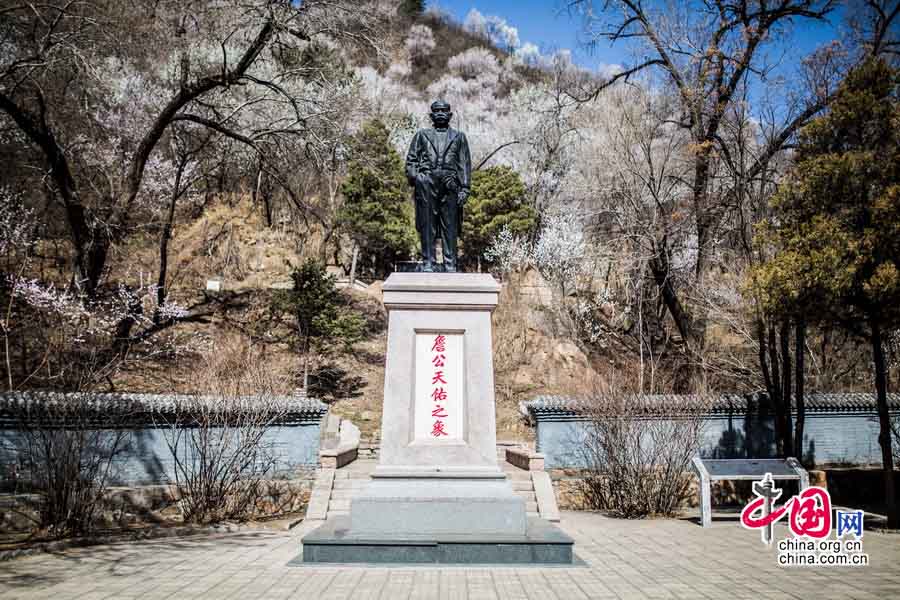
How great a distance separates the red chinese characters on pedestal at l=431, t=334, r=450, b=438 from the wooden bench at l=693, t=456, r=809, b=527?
4.25m

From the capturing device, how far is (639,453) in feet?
34.2

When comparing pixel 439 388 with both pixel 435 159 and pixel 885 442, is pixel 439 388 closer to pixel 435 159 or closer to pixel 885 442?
pixel 435 159

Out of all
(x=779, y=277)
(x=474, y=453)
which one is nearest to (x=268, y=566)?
(x=474, y=453)

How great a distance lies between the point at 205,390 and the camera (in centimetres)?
1094

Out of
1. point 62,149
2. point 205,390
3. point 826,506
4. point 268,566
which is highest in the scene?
point 62,149

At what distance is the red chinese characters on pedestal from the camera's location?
6.82m

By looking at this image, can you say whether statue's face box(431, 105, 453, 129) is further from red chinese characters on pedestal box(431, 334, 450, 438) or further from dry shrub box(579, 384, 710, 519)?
dry shrub box(579, 384, 710, 519)

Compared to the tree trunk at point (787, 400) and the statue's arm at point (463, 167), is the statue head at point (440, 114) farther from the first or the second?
the tree trunk at point (787, 400)

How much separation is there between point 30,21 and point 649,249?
15.4 meters

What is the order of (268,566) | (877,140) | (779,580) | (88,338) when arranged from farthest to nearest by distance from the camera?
(88,338) < (877,140) < (268,566) < (779,580)

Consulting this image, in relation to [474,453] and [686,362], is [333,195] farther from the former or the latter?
[474,453]

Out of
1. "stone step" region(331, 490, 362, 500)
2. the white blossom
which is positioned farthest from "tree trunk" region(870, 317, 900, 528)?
the white blossom

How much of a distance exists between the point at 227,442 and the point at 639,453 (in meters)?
6.29

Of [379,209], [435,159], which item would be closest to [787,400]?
[435,159]
